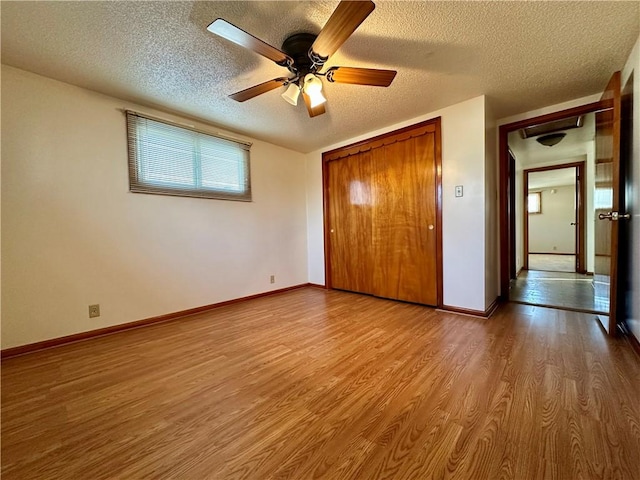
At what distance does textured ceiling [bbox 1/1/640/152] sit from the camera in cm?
148

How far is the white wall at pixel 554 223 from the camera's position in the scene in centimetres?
752

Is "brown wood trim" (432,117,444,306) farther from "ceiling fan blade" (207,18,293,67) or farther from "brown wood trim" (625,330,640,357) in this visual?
"ceiling fan blade" (207,18,293,67)

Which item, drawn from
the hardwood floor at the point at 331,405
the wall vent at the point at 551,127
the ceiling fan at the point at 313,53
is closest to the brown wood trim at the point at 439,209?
the hardwood floor at the point at 331,405

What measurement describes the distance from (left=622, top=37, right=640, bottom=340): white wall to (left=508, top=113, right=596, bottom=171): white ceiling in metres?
1.70

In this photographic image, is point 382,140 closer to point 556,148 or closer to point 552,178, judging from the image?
point 556,148

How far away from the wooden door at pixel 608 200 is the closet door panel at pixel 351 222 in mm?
2184

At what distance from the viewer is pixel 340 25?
51.8 inches

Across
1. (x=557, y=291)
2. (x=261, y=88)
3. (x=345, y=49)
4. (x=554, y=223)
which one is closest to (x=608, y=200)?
(x=557, y=291)

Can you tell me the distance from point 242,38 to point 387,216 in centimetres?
247

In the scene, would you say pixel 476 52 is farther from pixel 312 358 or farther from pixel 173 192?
pixel 173 192

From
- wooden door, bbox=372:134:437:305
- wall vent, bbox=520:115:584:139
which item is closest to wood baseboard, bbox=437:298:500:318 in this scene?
wooden door, bbox=372:134:437:305

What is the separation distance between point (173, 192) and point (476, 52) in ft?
10.1

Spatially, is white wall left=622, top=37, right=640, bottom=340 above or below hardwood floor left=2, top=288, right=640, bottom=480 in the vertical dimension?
above

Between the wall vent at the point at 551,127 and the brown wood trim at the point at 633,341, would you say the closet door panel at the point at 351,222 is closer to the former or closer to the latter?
the wall vent at the point at 551,127
